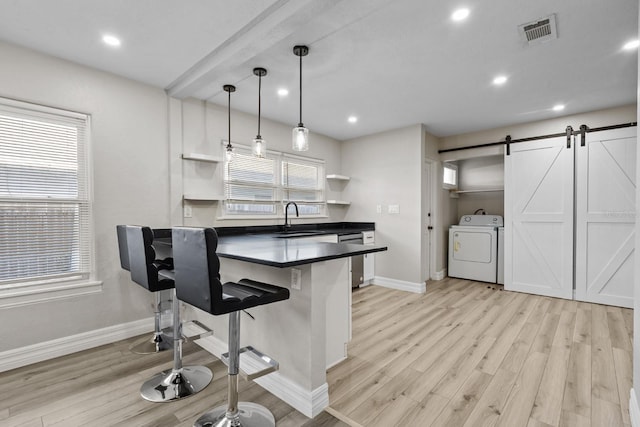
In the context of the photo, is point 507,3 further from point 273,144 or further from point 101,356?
point 101,356

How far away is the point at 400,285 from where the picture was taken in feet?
15.1

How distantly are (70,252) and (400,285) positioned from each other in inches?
158

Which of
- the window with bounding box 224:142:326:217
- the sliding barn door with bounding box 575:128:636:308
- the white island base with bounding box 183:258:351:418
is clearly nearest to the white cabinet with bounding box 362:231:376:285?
the window with bounding box 224:142:326:217

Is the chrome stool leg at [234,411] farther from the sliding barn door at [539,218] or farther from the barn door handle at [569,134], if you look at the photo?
the barn door handle at [569,134]

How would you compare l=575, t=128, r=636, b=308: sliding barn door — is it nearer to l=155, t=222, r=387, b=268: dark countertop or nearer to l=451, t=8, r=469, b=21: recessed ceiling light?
l=155, t=222, r=387, b=268: dark countertop

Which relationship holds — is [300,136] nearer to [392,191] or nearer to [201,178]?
[201,178]

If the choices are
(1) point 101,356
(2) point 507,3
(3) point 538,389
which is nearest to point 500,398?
(3) point 538,389

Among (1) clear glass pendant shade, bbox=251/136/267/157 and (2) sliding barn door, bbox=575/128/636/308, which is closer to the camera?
(1) clear glass pendant shade, bbox=251/136/267/157

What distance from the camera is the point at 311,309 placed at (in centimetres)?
176

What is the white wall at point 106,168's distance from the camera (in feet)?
7.72

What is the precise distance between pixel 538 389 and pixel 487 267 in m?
3.14

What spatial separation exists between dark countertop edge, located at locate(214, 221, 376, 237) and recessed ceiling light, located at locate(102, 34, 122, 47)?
76.9 inches

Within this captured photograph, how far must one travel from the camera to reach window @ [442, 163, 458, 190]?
17.6 ft

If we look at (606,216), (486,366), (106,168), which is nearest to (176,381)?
(106,168)
